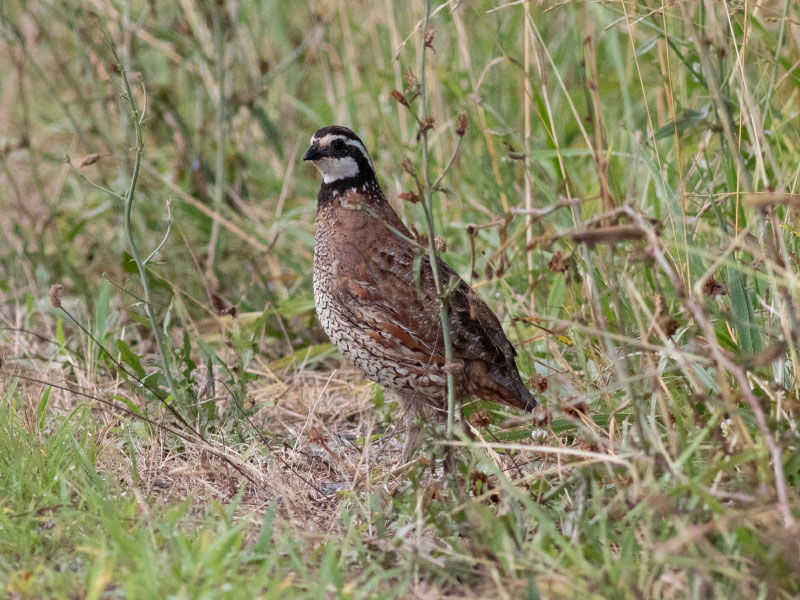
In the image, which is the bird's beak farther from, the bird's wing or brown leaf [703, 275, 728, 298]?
brown leaf [703, 275, 728, 298]

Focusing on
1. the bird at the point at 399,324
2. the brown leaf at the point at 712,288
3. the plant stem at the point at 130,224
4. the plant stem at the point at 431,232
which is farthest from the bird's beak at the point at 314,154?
the brown leaf at the point at 712,288

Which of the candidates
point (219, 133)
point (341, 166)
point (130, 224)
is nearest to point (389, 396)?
point (341, 166)

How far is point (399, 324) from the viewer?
3.52m

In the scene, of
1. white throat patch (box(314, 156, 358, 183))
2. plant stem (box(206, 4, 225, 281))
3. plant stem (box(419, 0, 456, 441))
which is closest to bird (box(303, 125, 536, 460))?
white throat patch (box(314, 156, 358, 183))

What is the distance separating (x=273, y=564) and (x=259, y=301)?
244cm

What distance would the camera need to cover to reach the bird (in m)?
3.51

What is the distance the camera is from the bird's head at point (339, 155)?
3855 millimetres

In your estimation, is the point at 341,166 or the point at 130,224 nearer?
the point at 130,224

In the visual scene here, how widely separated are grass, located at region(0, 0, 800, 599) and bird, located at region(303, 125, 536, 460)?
0.49 feet

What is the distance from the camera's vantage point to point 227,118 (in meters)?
5.53

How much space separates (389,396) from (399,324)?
958 millimetres

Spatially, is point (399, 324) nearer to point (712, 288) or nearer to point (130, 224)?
point (130, 224)

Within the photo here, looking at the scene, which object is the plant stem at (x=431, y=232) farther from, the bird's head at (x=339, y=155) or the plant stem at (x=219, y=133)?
the plant stem at (x=219, y=133)

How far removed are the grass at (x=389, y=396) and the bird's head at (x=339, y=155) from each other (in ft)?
1.15
